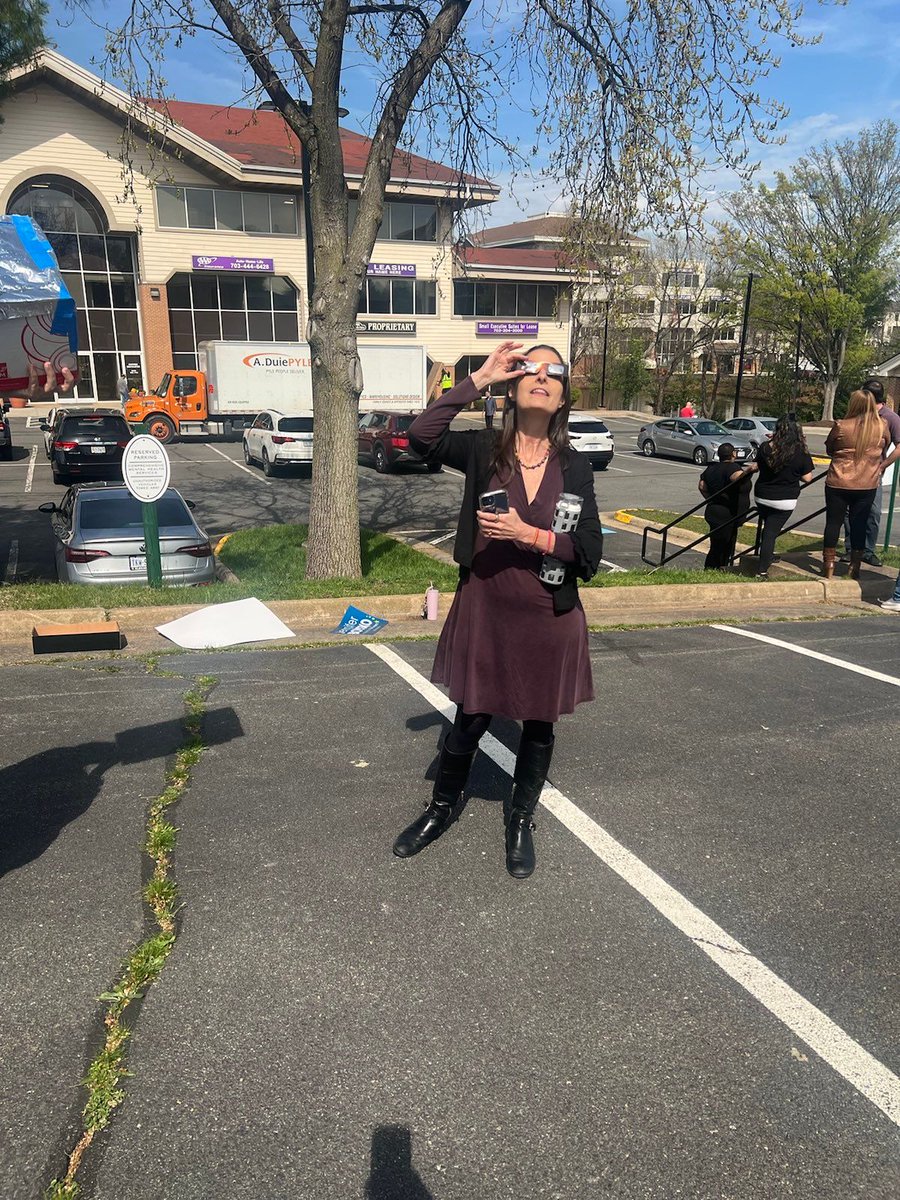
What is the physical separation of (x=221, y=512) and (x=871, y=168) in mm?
43631

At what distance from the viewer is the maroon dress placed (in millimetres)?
3449

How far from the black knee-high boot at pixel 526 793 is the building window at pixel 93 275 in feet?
125

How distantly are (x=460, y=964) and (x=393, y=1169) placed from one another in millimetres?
851

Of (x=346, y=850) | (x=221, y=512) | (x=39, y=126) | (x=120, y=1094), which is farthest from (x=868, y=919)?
(x=39, y=126)

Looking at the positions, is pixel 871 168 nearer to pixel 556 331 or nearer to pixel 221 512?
pixel 556 331

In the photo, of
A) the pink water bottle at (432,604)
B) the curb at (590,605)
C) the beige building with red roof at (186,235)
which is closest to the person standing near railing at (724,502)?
the curb at (590,605)

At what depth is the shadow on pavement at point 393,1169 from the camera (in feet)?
7.00

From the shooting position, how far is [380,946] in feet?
10.2

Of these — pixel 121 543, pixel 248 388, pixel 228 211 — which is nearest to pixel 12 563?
pixel 121 543

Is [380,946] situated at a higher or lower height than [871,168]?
lower

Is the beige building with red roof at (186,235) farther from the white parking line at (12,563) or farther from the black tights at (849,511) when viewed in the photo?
the black tights at (849,511)

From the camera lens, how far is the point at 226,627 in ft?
23.8

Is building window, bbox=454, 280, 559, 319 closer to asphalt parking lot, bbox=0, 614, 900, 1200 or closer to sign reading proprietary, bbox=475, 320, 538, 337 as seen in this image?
sign reading proprietary, bbox=475, 320, 538, 337

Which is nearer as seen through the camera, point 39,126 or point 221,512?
point 221,512
